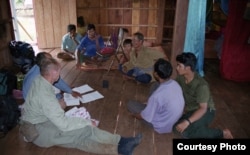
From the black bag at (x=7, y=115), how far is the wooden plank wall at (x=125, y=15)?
14.1ft

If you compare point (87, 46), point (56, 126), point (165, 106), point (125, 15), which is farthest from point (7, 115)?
point (125, 15)

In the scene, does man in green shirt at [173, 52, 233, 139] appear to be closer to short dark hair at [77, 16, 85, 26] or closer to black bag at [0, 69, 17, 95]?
black bag at [0, 69, 17, 95]

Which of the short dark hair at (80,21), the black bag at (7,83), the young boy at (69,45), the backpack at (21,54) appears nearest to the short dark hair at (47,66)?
the black bag at (7,83)

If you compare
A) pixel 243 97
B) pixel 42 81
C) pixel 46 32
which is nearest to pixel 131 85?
pixel 243 97

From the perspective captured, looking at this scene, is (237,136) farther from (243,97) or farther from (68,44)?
(68,44)

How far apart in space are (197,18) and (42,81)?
2367 mm

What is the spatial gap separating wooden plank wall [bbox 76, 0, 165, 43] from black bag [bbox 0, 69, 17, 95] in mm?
3521

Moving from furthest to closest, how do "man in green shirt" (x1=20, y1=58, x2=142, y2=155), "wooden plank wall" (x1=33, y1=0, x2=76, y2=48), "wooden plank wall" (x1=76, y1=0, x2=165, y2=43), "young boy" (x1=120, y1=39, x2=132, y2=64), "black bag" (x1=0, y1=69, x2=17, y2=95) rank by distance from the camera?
"wooden plank wall" (x1=76, y1=0, x2=165, y2=43), "wooden plank wall" (x1=33, y1=0, x2=76, y2=48), "young boy" (x1=120, y1=39, x2=132, y2=64), "black bag" (x1=0, y1=69, x2=17, y2=95), "man in green shirt" (x1=20, y1=58, x2=142, y2=155)

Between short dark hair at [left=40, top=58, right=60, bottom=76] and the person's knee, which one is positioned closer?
short dark hair at [left=40, top=58, right=60, bottom=76]

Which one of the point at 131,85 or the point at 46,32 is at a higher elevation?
the point at 46,32

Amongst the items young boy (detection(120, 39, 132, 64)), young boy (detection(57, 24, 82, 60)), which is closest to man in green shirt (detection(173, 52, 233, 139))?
young boy (detection(120, 39, 132, 64))

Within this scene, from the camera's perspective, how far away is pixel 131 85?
3.48 metres

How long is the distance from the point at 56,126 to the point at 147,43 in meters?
4.68

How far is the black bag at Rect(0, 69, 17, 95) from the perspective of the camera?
296cm
